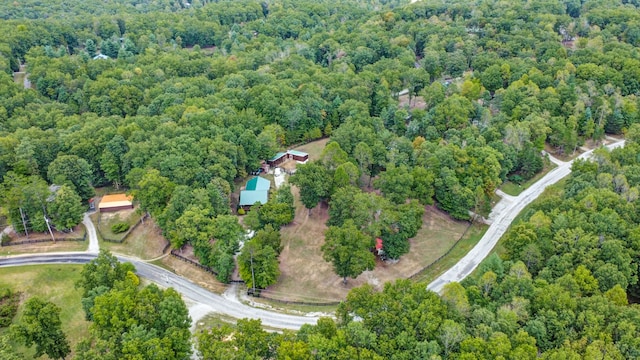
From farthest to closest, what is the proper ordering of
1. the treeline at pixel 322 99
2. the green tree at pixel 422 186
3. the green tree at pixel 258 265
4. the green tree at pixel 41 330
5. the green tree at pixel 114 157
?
1. the green tree at pixel 114 157
2. the treeline at pixel 322 99
3. the green tree at pixel 422 186
4. the green tree at pixel 258 265
5. the green tree at pixel 41 330

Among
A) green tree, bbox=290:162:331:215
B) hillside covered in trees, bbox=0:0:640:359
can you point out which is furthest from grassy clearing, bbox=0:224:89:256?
green tree, bbox=290:162:331:215

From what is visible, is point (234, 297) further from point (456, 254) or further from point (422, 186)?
point (456, 254)

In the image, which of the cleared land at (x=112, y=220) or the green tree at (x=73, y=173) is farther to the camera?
the green tree at (x=73, y=173)

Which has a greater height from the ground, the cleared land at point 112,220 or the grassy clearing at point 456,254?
the cleared land at point 112,220

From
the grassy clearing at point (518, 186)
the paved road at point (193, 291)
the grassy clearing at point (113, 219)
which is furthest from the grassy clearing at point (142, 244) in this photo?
the grassy clearing at point (518, 186)

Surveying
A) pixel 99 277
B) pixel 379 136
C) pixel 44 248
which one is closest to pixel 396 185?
pixel 379 136

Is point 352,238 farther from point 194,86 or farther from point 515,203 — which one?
point 194,86

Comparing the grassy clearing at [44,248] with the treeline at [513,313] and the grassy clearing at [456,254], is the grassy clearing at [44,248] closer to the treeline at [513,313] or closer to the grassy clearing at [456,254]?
the treeline at [513,313]

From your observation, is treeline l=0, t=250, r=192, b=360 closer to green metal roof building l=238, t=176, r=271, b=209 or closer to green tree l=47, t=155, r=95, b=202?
green metal roof building l=238, t=176, r=271, b=209
